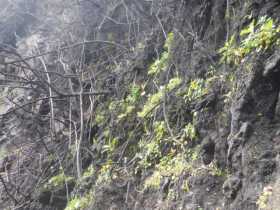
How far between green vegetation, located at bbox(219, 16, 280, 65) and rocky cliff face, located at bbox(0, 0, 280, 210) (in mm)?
11

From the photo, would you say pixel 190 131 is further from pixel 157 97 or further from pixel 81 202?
pixel 81 202

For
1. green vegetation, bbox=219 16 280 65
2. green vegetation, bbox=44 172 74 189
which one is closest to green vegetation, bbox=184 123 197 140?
green vegetation, bbox=219 16 280 65

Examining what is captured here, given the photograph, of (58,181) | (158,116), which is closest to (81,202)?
(58,181)

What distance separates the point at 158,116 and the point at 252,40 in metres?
1.66

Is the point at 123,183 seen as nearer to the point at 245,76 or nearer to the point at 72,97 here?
the point at 245,76

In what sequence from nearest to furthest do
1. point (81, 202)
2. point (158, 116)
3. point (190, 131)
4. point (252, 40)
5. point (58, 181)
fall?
point (252, 40) → point (190, 131) → point (158, 116) → point (81, 202) → point (58, 181)

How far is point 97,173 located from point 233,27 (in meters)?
2.49

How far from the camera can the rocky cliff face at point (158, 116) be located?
11.0 ft

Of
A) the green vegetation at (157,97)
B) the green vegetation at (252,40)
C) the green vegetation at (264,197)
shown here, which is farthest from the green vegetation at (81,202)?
the green vegetation at (264,197)

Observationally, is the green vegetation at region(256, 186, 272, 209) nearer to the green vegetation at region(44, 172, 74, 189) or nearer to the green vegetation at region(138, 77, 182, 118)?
the green vegetation at region(138, 77, 182, 118)

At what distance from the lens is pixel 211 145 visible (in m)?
3.78

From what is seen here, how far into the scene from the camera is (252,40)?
11.9 ft

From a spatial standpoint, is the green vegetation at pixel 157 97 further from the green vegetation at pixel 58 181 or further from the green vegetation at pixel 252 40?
the green vegetation at pixel 58 181

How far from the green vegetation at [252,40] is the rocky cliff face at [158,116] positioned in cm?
1
